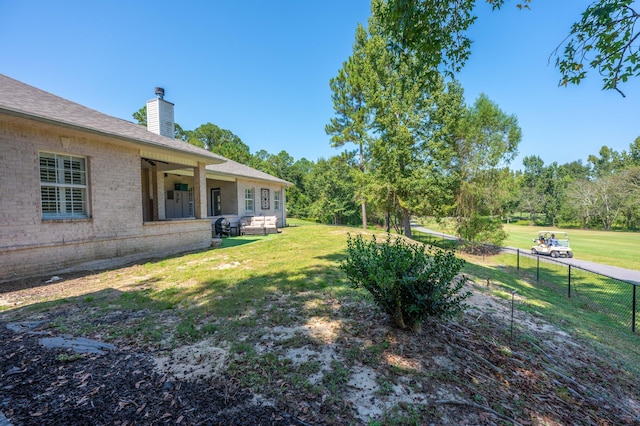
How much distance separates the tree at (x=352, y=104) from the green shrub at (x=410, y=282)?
1667cm

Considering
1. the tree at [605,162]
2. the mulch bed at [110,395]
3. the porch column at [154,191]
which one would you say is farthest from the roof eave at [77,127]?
the tree at [605,162]

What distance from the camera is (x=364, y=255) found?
3422mm

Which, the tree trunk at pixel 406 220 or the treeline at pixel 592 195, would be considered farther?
the treeline at pixel 592 195

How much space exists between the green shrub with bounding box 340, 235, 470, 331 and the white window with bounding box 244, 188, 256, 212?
15.1m

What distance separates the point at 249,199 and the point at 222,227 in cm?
405

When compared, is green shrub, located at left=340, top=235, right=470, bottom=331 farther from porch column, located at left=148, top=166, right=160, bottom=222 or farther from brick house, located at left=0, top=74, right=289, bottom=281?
porch column, located at left=148, top=166, right=160, bottom=222

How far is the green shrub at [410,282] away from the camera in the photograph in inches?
118

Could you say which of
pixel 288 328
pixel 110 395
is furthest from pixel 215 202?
pixel 110 395

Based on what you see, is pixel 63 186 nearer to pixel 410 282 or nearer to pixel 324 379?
pixel 324 379

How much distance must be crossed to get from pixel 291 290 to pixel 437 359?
2.93 m

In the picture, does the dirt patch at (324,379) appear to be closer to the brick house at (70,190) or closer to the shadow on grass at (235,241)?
the brick house at (70,190)

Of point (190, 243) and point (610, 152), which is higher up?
point (610, 152)

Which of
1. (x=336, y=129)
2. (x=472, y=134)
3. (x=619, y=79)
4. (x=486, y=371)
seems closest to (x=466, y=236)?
(x=472, y=134)

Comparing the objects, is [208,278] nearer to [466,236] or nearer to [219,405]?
[219,405]
